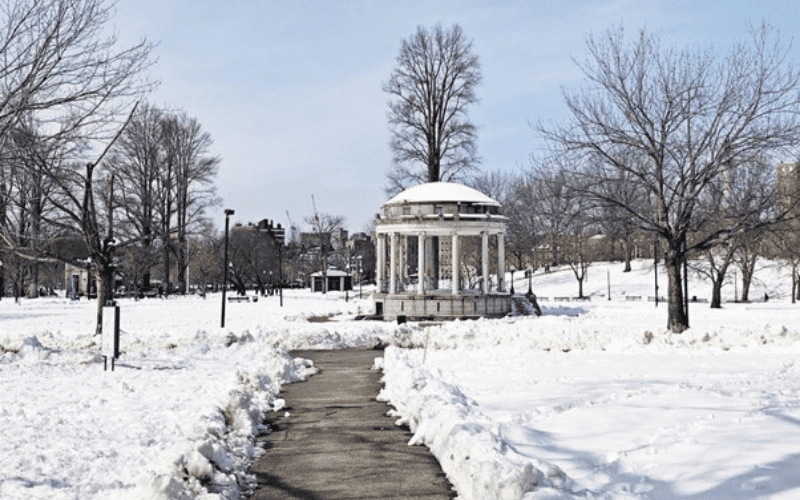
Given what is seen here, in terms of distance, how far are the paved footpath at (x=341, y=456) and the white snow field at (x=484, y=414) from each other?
0.24 metres

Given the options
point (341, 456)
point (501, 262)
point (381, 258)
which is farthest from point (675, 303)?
point (381, 258)

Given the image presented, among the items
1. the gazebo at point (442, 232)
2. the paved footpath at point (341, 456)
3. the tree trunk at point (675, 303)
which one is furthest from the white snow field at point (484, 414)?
the gazebo at point (442, 232)

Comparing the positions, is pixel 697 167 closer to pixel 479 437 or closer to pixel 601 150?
pixel 601 150

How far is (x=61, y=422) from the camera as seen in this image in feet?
29.8

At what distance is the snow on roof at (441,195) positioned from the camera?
34.3m

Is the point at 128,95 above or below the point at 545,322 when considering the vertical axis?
above

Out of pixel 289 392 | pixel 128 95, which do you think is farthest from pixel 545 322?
pixel 128 95

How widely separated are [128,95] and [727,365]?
485 inches

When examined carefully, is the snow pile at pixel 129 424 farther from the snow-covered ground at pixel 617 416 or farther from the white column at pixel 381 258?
the white column at pixel 381 258

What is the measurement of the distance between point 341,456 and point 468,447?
1.70m

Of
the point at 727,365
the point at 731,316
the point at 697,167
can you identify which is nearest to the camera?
the point at 727,365

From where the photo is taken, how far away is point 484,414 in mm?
9133

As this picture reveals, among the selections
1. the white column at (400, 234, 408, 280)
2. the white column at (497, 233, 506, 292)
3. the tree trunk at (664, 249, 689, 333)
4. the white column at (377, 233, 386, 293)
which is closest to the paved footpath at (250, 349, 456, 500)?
the tree trunk at (664, 249, 689, 333)

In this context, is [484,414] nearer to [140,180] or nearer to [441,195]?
[441,195]
